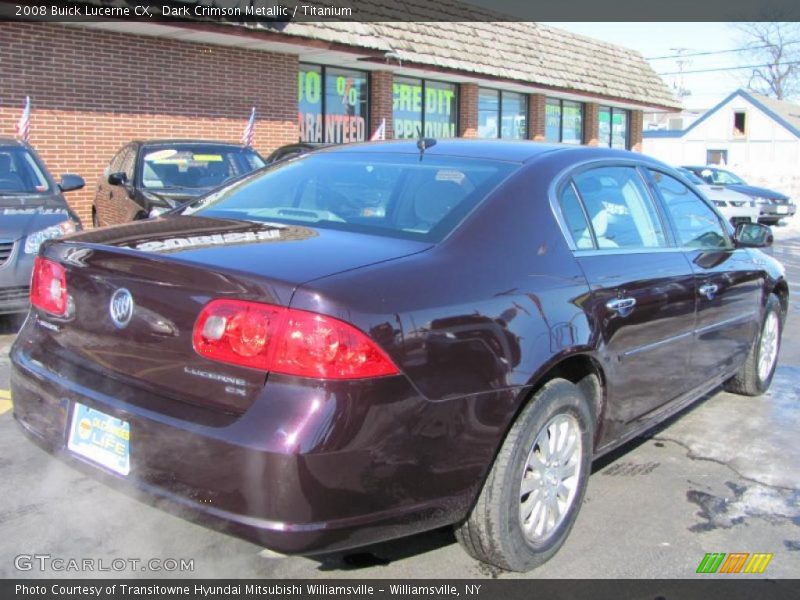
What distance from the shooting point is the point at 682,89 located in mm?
65938

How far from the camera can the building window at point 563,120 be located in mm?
22328

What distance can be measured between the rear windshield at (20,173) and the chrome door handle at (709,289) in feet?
20.0

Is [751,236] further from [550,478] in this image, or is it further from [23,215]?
[23,215]

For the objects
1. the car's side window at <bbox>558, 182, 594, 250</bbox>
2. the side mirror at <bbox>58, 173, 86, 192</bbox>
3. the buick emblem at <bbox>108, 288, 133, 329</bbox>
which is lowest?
the buick emblem at <bbox>108, 288, 133, 329</bbox>

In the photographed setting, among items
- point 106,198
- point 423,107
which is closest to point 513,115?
point 423,107

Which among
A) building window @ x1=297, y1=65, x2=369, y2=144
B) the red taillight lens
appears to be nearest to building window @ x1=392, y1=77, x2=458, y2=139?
building window @ x1=297, y1=65, x2=369, y2=144

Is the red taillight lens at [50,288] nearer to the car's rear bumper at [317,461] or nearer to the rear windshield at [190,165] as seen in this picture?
the car's rear bumper at [317,461]

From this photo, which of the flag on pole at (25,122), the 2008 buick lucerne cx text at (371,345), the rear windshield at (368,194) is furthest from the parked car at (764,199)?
the rear windshield at (368,194)

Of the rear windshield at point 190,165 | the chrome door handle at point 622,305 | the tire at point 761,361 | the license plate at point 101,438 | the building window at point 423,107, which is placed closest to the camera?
the license plate at point 101,438

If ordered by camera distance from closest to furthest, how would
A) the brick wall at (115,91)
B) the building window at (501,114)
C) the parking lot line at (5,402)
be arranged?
the parking lot line at (5,402) → the brick wall at (115,91) → the building window at (501,114)

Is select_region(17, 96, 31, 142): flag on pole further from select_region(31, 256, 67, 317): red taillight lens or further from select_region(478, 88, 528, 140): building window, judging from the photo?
select_region(478, 88, 528, 140): building window

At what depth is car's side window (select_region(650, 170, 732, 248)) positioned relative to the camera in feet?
14.3

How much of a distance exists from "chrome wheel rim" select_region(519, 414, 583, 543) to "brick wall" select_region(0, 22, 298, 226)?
35.5ft
